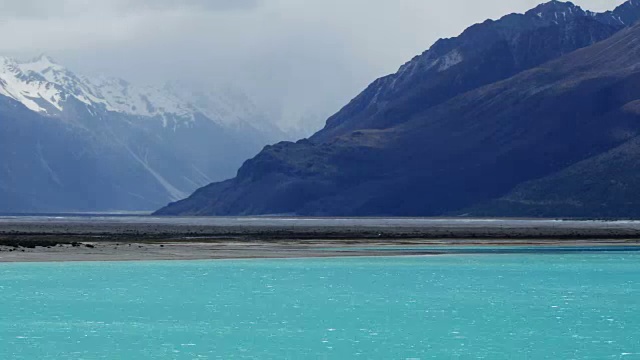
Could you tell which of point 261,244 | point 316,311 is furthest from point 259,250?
point 316,311

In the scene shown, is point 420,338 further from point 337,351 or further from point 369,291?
point 369,291

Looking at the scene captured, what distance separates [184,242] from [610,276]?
61841 mm

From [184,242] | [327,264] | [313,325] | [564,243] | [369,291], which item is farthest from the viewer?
[564,243]

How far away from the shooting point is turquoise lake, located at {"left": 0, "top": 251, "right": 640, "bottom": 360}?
55062mm

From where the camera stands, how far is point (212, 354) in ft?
175

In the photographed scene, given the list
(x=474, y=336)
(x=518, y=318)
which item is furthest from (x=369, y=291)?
(x=474, y=336)

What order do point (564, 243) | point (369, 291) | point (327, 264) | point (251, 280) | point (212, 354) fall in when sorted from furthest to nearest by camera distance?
point (564, 243)
point (327, 264)
point (251, 280)
point (369, 291)
point (212, 354)

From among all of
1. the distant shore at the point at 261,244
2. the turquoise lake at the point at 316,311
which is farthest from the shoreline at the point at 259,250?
the turquoise lake at the point at 316,311

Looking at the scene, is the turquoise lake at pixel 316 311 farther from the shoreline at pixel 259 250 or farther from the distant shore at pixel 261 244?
the distant shore at pixel 261 244

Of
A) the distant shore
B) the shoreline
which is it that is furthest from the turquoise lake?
the distant shore

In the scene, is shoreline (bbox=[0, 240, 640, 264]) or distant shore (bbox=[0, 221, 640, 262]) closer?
shoreline (bbox=[0, 240, 640, 264])

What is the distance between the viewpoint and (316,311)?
6912 centimetres

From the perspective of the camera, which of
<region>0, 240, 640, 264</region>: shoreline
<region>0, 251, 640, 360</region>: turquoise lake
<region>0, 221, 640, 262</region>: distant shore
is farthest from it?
<region>0, 221, 640, 262</region>: distant shore

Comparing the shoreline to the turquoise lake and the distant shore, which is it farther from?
the turquoise lake
